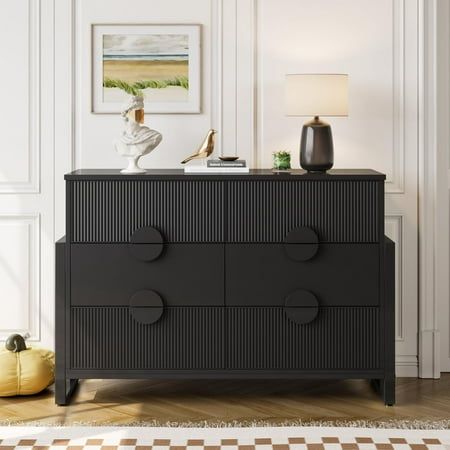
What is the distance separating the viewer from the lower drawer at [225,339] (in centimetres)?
383

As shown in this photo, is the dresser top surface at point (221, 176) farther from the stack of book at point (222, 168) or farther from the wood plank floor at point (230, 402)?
the wood plank floor at point (230, 402)

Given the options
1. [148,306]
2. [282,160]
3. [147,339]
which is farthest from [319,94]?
[147,339]

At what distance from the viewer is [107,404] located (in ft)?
12.8

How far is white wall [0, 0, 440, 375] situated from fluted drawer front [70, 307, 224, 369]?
0.79 meters

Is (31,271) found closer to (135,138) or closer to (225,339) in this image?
(135,138)

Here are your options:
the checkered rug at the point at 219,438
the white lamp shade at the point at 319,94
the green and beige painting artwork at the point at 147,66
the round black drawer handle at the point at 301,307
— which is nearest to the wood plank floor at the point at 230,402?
the checkered rug at the point at 219,438

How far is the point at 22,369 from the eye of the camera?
397 cm

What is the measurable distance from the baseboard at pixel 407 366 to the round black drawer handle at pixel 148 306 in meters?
1.32

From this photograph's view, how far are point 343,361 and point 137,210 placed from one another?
110 cm

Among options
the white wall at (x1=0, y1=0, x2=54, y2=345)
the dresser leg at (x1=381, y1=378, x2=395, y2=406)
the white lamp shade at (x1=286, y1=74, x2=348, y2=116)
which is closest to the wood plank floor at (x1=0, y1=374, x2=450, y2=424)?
the dresser leg at (x1=381, y1=378, x2=395, y2=406)

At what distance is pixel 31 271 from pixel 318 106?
163 cm

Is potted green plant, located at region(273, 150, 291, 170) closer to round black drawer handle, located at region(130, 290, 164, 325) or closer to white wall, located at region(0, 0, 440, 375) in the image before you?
white wall, located at region(0, 0, 440, 375)

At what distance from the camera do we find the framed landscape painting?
A: 4.30 metres

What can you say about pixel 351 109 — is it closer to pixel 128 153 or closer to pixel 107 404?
pixel 128 153
